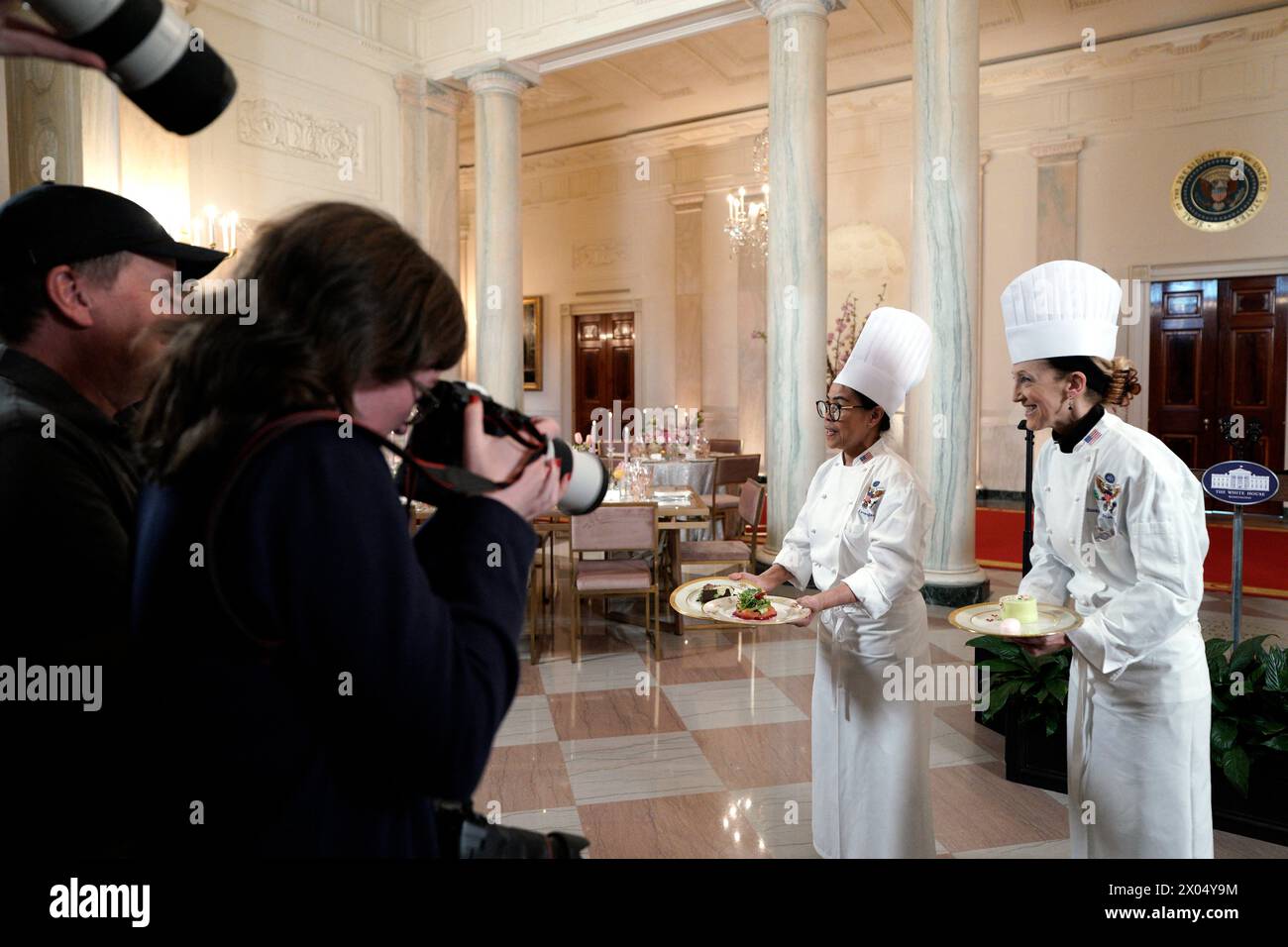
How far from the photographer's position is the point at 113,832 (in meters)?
0.97

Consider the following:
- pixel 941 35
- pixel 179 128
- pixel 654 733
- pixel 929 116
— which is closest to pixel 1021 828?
pixel 654 733

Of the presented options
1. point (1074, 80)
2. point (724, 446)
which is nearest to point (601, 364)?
point (724, 446)

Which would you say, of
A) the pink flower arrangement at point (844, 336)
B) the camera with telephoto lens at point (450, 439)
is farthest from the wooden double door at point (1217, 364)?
the camera with telephoto lens at point (450, 439)

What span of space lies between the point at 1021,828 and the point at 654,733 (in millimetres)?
1490

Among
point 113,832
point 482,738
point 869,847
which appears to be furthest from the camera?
point 869,847

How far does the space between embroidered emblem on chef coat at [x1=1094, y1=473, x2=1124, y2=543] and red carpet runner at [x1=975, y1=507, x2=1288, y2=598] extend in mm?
4100

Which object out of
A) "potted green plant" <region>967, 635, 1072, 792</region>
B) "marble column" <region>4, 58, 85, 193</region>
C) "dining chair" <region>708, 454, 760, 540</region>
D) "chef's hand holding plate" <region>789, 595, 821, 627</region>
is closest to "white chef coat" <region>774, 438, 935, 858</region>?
"chef's hand holding plate" <region>789, 595, 821, 627</region>

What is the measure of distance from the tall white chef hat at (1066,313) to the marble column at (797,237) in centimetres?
405

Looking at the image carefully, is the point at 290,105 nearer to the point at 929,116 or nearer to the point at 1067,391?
the point at 929,116

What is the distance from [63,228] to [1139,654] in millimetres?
2129

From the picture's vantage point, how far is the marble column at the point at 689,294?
11227mm

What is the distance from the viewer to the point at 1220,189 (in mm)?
8180

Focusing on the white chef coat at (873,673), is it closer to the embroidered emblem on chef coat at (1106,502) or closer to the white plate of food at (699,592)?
the white plate of food at (699,592)

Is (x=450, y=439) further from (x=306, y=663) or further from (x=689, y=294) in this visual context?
(x=689, y=294)
